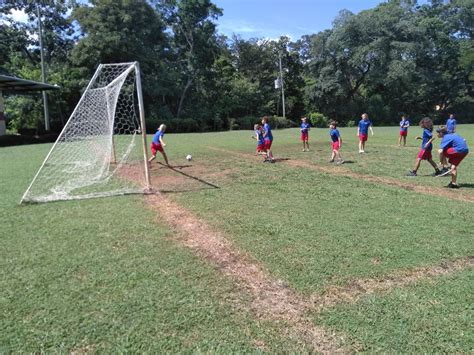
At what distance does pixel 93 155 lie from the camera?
12016mm

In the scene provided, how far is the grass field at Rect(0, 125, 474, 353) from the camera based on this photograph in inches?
136

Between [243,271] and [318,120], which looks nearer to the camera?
[243,271]

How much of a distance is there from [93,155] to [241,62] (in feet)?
165

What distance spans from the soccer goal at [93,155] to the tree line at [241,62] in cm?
2522

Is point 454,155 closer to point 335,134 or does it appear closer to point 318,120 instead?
point 335,134

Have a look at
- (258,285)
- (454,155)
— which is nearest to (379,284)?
(258,285)

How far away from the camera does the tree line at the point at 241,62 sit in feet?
125

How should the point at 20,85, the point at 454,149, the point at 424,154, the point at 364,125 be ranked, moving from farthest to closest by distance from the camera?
the point at 20,85 → the point at 364,125 → the point at 424,154 → the point at 454,149

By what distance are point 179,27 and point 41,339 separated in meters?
47.4

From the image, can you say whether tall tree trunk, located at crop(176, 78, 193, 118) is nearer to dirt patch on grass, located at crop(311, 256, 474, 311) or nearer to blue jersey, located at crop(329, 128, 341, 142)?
blue jersey, located at crop(329, 128, 341, 142)

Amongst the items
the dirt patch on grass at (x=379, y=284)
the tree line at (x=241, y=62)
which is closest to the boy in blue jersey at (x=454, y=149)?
the dirt patch on grass at (x=379, y=284)

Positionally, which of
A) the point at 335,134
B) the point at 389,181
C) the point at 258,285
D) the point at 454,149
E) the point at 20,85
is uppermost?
the point at 20,85

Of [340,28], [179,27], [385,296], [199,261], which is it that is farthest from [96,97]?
[340,28]

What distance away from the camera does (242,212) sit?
7.51 meters
